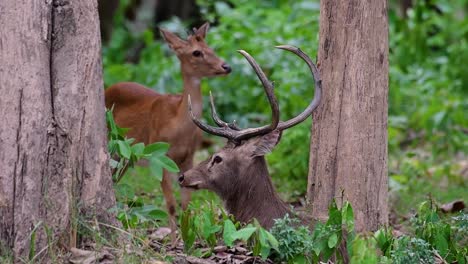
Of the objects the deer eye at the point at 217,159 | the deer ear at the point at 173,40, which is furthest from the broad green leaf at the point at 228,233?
the deer ear at the point at 173,40

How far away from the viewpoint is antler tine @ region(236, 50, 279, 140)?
6789mm

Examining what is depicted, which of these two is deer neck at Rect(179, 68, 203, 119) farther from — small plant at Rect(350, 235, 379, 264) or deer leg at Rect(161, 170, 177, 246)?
small plant at Rect(350, 235, 379, 264)

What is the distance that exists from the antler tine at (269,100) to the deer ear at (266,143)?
55 millimetres

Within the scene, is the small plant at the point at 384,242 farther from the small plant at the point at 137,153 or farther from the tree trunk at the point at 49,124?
the tree trunk at the point at 49,124

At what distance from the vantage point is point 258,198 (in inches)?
Result: 284

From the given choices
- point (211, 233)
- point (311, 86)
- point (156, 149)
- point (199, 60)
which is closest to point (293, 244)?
point (211, 233)

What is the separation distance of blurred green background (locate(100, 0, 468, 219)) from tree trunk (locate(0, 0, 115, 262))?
3.86 metres

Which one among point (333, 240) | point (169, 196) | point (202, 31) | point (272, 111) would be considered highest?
point (202, 31)

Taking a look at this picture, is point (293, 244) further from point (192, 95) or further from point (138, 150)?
point (192, 95)

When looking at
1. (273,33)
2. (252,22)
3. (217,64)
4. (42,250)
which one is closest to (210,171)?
(42,250)

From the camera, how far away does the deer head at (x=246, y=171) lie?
23.3ft

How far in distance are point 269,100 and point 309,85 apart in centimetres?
428

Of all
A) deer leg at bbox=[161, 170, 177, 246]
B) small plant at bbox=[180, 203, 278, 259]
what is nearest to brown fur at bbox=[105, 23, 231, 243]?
deer leg at bbox=[161, 170, 177, 246]

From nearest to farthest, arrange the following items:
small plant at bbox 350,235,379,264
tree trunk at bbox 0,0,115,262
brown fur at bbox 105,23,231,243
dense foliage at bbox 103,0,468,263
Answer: small plant at bbox 350,235,379,264 → tree trunk at bbox 0,0,115,262 → brown fur at bbox 105,23,231,243 → dense foliage at bbox 103,0,468,263
